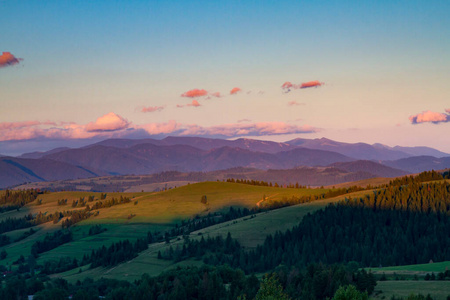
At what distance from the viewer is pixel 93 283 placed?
194375mm

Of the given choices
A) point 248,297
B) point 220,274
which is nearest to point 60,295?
point 220,274

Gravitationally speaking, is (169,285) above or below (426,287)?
below

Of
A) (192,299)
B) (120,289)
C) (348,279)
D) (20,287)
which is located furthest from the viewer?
(20,287)

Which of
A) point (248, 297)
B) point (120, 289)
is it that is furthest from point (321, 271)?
point (120, 289)

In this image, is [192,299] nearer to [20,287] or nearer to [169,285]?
[169,285]

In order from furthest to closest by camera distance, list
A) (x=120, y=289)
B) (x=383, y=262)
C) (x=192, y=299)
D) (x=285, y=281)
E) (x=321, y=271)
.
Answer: (x=383, y=262) → (x=120, y=289) → (x=192, y=299) → (x=285, y=281) → (x=321, y=271)

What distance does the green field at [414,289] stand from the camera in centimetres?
8359

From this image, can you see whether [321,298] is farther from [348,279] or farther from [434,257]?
[434,257]

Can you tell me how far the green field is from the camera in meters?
83.6

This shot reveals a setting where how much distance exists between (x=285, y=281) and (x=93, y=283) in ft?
316

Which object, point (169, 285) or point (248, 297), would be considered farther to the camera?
point (169, 285)

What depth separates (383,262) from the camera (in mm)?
199625

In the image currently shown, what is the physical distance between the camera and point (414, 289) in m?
89.4

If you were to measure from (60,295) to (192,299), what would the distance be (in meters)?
43.8
